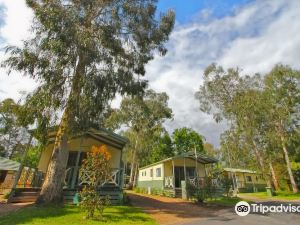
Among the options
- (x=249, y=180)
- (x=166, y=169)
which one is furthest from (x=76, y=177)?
(x=249, y=180)

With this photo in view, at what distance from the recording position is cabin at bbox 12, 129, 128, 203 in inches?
547

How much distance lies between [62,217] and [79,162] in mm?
7845

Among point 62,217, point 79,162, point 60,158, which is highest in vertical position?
point 79,162

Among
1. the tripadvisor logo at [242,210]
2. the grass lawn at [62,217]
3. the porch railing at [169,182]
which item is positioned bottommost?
the grass lawn at [62,217]

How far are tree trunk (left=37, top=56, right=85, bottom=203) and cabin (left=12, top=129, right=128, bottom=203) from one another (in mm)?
1138

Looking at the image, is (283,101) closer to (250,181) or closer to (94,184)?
(250,181)

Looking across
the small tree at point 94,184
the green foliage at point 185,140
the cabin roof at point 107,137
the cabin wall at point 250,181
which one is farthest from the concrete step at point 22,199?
the cabin wall at point 250,181

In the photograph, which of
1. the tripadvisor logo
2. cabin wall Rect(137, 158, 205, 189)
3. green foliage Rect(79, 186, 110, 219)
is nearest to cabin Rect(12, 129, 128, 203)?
green foliage Rect(79, 186, 110, 219)

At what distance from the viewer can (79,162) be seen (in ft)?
56.1

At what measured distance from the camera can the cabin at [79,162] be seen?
13.9 metres

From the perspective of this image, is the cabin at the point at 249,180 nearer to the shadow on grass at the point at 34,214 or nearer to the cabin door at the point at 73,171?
the cabin door at the point at 73,171

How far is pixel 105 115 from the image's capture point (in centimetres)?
1331

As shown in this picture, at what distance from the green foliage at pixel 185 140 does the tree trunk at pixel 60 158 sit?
3082cm

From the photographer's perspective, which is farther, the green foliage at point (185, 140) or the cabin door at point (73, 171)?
the green foliage at point (185, 140)
